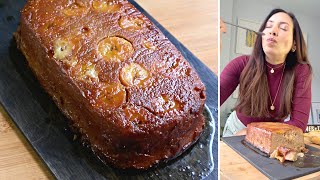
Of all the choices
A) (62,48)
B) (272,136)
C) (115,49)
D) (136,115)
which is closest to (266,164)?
(272,136)

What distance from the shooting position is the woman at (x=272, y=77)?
104cm

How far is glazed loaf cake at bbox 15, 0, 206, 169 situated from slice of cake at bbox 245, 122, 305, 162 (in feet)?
0.52

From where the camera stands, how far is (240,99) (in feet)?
3.46

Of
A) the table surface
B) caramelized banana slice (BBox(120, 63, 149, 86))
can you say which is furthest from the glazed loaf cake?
the table surface

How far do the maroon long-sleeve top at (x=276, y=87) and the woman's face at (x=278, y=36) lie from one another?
0.03 metres

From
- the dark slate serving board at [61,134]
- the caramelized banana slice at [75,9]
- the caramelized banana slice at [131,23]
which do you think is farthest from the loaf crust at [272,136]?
the caramelized banana slice at [75,9]

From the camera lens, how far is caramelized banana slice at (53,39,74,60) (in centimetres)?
123

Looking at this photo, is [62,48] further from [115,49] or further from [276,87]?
[276,87]

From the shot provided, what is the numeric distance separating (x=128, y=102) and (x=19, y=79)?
407 mm

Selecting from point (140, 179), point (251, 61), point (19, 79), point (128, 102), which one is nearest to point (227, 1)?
point (251, 61)

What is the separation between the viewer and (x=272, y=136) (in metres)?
1.10

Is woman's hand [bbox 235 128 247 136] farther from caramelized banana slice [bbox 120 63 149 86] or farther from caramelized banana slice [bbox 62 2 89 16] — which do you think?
caramelized banana slice [bbox 62 2 89 16]

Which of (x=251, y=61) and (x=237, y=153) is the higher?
(x=251, y=61)

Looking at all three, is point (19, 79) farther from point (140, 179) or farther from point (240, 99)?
point (240, 99)
